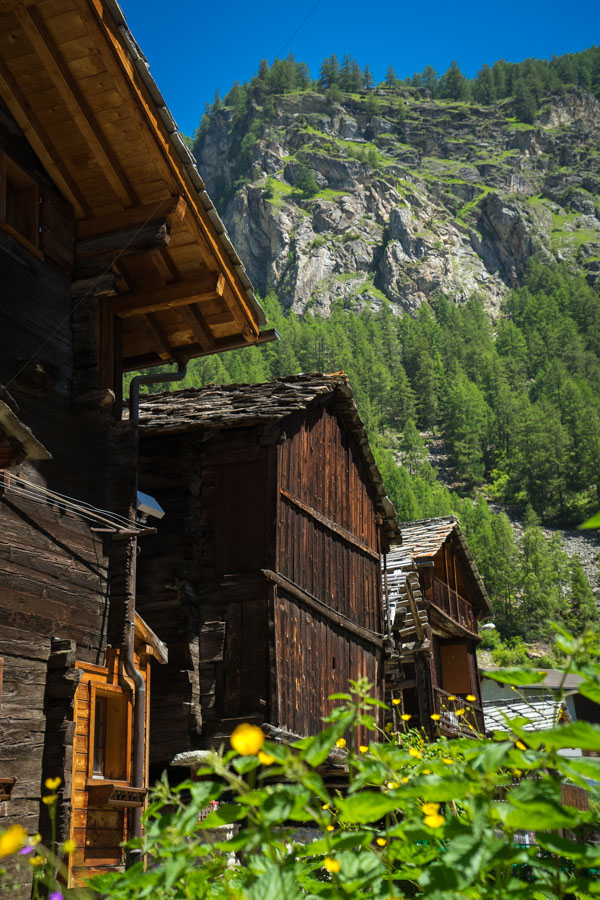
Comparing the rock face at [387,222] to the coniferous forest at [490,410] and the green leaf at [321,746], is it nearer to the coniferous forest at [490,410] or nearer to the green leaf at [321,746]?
the coniferous forest at [490,410]

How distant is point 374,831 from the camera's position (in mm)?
2344

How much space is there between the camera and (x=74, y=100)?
939 cm

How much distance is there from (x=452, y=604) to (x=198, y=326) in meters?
17.6

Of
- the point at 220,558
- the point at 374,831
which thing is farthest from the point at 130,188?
the point at 374,831

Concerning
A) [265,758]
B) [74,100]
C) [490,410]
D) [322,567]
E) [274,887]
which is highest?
[490,410]

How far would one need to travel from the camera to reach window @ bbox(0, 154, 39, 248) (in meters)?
9.36

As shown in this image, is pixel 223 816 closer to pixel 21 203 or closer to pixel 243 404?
pixel 21 203

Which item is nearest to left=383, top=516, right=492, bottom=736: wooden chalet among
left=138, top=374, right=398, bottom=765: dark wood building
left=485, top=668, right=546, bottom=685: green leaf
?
left=138, top=374, right=398, bottom=765: dark wood building

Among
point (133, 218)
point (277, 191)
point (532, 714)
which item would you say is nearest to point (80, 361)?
point (133, 218)

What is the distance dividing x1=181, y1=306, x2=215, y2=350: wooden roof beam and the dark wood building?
68.9 inches

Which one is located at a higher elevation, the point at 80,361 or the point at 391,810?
the point at 80,361

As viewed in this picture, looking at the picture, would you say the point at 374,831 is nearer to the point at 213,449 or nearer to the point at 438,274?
the point at 213,449

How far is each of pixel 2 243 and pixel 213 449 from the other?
18.8 feet

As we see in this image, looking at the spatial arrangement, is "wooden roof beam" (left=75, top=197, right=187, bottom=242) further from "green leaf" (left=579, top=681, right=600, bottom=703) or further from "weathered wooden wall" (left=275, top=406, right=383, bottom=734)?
"green leaf" (left=579, top=681, right=600, bottom=703)
